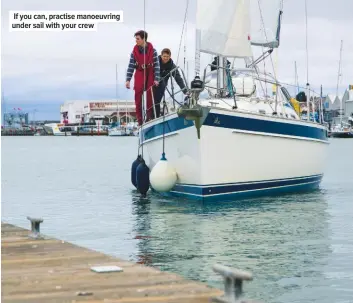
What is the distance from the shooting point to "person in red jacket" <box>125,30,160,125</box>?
24.3 meters

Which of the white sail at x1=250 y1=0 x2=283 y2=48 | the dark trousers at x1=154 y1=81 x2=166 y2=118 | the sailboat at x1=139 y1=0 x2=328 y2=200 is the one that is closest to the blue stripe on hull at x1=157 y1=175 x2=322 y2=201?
the sailboat at x1=139 y1=0 x2=328 y2=200

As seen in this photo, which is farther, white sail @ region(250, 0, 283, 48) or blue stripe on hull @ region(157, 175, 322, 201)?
white sail @ region(250, 0, 283, 48)

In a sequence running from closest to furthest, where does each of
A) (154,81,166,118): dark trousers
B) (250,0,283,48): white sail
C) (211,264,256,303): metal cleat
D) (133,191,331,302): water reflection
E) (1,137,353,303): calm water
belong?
1. (211,264,256,303): metal cleat
2. (1,137,353,303): calm water
3. (133,191,331,302): water reflection
4. (154,81,166,118): dark trousers
5. (250,0,283,48): white sail

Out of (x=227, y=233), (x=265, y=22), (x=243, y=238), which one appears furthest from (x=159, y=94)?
(x=243, y=238)

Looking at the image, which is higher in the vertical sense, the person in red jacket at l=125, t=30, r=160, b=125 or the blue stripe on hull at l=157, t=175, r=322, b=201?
the person in red jacket at l=125, t=30, r=160, b=125

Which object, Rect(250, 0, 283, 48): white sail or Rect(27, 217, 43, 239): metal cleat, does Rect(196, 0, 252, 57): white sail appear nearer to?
Rect(250, 0, 283, 48): white sail

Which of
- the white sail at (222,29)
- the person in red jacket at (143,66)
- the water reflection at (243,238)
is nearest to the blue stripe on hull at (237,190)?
the water reflection at (243,238)

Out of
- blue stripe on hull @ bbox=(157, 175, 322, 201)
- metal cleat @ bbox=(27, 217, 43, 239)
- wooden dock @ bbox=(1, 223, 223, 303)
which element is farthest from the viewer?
blue stripe on hull @ bbox=(157, 175, 322, 201)

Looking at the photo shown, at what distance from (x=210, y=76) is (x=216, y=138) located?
3884mm

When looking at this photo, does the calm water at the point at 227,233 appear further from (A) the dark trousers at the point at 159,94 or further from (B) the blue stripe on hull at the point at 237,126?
(A) the dark trousers at the point at 159,94

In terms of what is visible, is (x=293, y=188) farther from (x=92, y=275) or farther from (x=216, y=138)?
(x=92, y=275)

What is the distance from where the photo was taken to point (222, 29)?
75.6ft

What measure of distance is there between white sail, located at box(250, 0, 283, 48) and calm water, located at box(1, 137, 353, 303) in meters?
4.85

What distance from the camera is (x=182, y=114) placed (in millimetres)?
21859
